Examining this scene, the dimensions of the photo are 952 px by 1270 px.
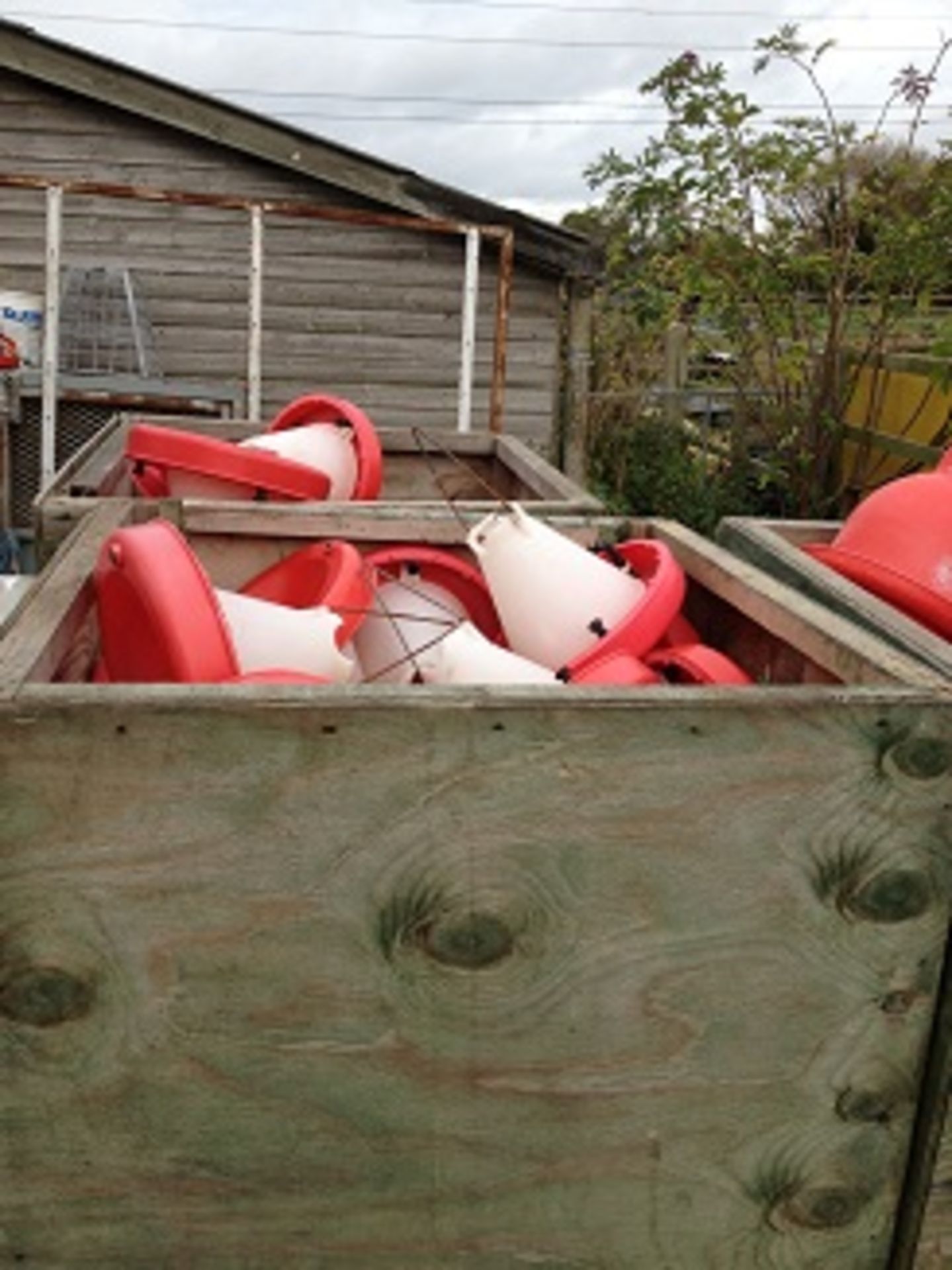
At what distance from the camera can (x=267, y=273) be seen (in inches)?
346

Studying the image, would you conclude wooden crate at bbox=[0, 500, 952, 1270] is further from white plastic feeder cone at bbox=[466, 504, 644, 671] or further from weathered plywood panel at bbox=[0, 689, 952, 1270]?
white plastic feeder cone at bbox=[466, 504, 644, 671]

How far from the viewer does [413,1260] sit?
1195 mm

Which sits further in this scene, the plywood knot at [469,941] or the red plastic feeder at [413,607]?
the red plastic feeder at [413,607]

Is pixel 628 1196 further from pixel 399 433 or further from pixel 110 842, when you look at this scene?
pixel 399 433

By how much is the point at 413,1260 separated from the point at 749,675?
0.77 meters

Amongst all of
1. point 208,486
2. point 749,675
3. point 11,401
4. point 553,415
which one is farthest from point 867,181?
point 749,675

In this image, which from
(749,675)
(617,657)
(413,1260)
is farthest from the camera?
(749,675)

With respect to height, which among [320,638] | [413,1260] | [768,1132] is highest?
[320,638]

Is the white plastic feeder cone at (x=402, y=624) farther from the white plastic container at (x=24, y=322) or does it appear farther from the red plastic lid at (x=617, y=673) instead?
the white plastic container at (x=24, y=322)

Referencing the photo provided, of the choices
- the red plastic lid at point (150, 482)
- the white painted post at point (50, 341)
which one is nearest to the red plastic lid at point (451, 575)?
the red plastic lid at point (150, 482)

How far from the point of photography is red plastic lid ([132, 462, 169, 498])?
245 centimetres

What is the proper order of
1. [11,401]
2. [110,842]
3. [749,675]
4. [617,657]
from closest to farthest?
[110,842]
[617,657]
[749,675]
[11,401]

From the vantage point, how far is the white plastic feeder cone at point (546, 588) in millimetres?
1744

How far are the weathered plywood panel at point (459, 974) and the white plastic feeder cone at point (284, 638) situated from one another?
1.47 ft
